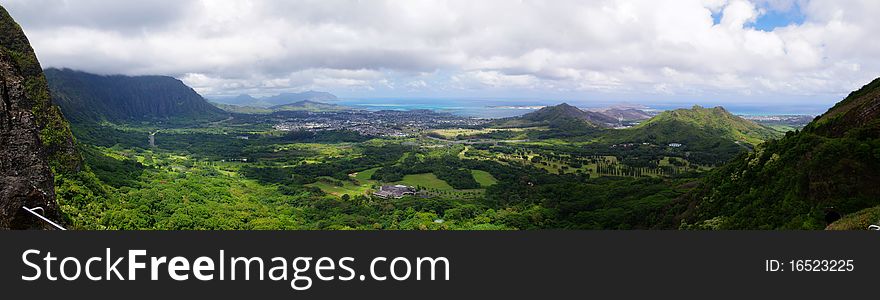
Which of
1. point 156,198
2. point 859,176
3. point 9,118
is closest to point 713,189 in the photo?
point 859,176

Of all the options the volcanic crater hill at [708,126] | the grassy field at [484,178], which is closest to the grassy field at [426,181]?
the grassy field at [484,178]

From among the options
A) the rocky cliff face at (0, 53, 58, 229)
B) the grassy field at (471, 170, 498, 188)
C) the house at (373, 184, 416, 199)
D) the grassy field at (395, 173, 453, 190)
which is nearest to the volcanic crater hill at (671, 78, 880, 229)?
the rocky cliff face at (0, 53, 58, 229)

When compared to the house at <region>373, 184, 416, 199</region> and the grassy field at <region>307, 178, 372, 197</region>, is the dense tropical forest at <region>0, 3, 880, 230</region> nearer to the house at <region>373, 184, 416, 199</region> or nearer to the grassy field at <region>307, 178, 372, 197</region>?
the house at <region>373, 184, 416, 199</region>

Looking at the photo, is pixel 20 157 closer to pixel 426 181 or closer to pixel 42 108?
pixel 42 108

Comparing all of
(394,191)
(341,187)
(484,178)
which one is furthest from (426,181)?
(341,187)

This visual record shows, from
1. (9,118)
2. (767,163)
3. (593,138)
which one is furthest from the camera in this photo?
(593,138)

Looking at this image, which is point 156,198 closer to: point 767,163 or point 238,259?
point 238,259
